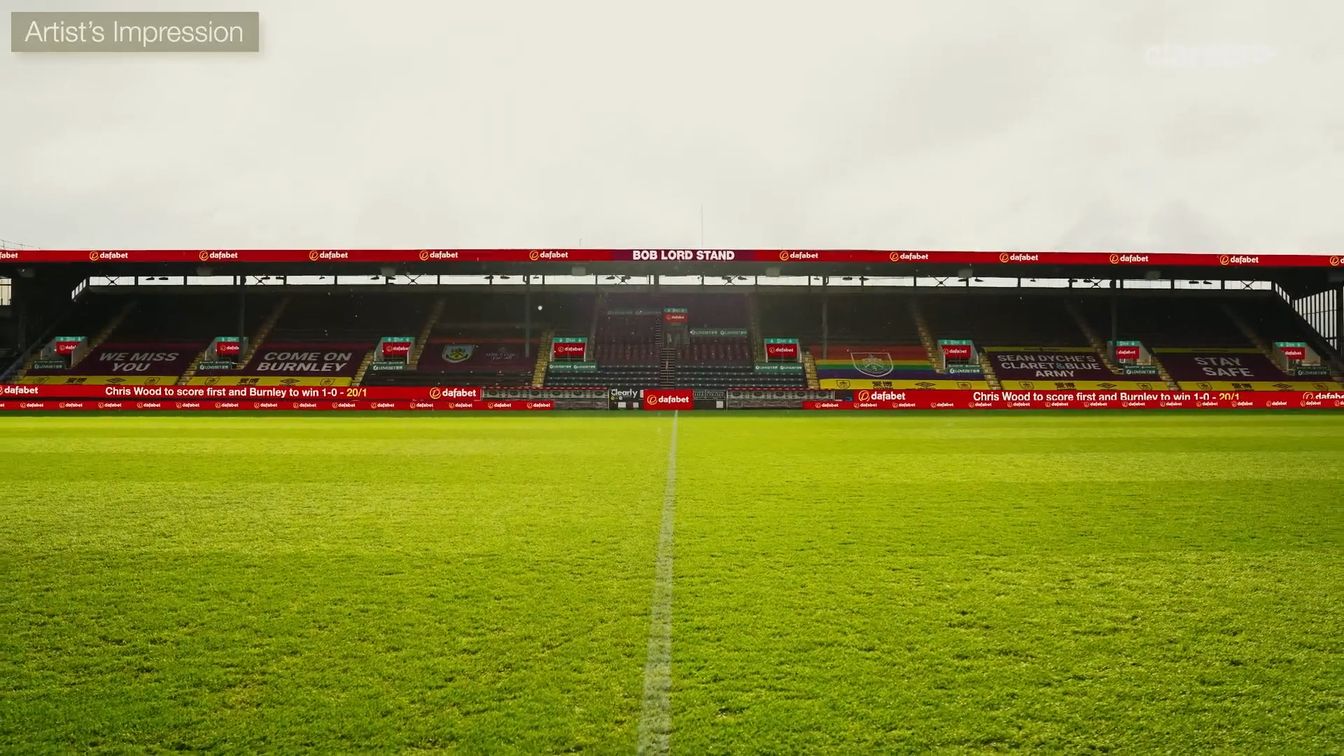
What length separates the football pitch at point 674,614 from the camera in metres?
3.11

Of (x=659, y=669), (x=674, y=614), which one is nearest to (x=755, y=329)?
(x=674, y=614)

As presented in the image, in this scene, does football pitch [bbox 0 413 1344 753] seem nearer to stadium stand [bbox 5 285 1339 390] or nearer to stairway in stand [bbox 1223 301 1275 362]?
stadium stand [bbox 5 285 1339 390]

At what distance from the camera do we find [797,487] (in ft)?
31.3

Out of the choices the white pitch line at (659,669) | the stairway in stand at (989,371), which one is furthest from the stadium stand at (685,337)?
the white pitch line at (659,669)

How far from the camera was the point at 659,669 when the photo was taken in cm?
366

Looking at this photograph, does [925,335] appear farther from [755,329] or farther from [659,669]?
[659,669]

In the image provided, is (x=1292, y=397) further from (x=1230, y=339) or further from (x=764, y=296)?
(x=764, y=296)

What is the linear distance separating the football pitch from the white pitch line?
0.8 inches

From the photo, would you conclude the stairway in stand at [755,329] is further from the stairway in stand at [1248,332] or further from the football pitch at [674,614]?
the football pitch at [674,614]

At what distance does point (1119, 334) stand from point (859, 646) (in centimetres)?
4574

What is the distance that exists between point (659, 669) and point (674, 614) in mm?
832

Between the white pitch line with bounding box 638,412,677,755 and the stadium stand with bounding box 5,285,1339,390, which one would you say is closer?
the white pitch line with bounding box 638,412,677,755

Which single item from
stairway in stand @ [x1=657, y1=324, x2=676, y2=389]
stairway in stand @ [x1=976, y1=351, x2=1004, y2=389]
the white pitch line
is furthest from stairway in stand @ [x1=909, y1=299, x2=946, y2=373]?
the white pitch line

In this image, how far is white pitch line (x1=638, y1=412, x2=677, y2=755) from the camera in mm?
3012
